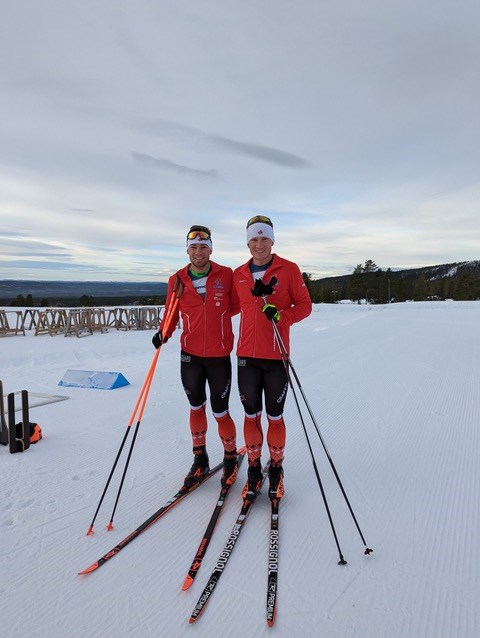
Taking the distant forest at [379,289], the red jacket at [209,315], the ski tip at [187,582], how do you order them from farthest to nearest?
the distant forest at [379,289], the red jacket at [209,315], the ski tip at [187,582]

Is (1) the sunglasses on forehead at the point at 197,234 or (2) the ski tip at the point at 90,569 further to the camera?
(1) the sunglasses on forehead at the point at 197,234

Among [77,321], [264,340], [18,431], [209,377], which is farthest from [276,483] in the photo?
[77,321]

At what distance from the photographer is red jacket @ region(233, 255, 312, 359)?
3.15 m

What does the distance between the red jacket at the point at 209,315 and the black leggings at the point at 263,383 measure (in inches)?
11.1

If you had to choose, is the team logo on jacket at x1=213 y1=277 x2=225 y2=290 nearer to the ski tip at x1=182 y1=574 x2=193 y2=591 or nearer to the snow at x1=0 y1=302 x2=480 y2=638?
the snow at x1=0 y1=302 x2=480 y2=638

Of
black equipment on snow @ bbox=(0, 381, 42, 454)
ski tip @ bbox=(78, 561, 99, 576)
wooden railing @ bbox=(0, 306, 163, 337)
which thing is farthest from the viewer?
wooden railing @ bbox=(0, 306, 163, 337)

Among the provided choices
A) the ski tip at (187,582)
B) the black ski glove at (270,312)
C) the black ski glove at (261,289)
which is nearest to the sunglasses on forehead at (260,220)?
the black ski glove at (261,289)

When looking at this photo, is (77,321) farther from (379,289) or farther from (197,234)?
(379,289)

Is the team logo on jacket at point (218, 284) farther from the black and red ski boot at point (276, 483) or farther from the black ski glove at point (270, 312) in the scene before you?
the black and red ski boot at point (276, 483)

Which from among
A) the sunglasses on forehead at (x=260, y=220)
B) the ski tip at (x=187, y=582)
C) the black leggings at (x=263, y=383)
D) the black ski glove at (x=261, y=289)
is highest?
the sunglasses on forehead at (x=260, y=220)

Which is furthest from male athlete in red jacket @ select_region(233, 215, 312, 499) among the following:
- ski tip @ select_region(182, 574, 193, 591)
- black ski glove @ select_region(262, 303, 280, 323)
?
ski tip @ select_region(182, 574, 193, 591)

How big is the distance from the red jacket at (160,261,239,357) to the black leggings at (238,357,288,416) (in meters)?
0.28

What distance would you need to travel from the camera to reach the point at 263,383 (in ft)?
10.6

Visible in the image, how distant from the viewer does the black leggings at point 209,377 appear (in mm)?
3363
